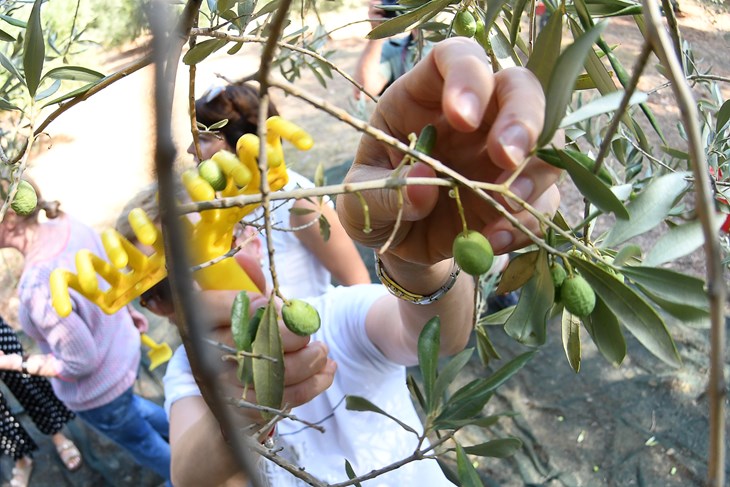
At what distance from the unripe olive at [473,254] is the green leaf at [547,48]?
0.14 metres

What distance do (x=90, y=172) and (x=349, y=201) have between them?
3.57 metres

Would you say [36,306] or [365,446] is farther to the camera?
[36,306]

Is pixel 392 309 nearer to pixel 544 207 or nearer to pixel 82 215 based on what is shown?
Result: pixel 544 207

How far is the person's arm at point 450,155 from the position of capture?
403 mm

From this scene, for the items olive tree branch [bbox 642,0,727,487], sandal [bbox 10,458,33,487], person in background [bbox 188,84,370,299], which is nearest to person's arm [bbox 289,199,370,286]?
person in background [bbox 188,84,370,299]

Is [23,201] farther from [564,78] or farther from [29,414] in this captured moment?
[29,414]

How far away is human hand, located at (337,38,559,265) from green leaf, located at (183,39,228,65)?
0.54 feet

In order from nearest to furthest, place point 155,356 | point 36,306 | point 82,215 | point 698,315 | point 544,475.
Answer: point 698,315
point 36,306
point 544,475
point 155,356
point 82,215

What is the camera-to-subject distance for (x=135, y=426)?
2033 mm

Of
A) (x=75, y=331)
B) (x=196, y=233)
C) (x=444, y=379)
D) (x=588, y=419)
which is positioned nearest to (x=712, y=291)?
(x=196, y=233)

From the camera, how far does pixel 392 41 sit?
2322 mm

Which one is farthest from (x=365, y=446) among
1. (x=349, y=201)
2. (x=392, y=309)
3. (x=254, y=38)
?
(x=254, y=38)

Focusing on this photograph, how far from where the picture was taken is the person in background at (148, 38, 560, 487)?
43cm

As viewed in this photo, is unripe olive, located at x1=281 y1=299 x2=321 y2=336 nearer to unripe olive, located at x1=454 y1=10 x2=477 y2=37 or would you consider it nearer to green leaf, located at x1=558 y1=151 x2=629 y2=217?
green leaf, located at x1=558 y1=151 x2=629 y2=217
